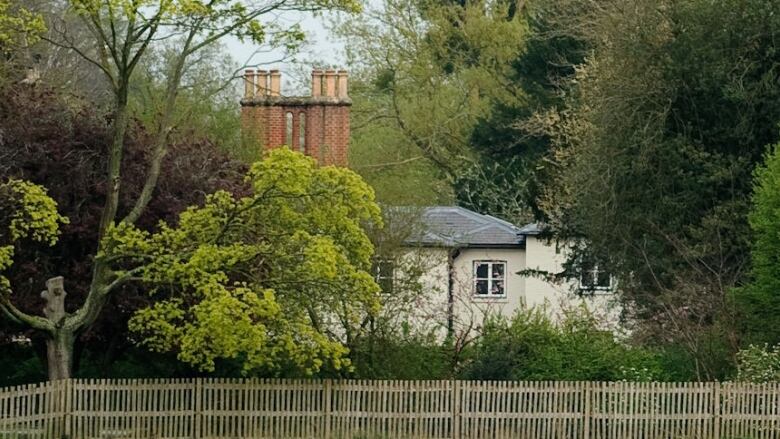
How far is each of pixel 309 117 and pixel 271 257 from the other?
17.3 metres

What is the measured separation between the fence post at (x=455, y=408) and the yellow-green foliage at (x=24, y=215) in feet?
24.2

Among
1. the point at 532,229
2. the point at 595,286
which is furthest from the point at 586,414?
the point at 532,229

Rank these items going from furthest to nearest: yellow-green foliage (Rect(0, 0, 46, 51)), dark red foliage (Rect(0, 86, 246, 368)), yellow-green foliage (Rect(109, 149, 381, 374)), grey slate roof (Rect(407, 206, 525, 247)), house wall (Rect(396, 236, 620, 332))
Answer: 1. grey slate roof (Rect(407, 206, 525, 247))
2. house wall (Rect(396, 236, 620, 332))
3. dark red foliage (Rect(0, 86, 246, 368))
4. yellow-green foliage (Rect(0, 0, 46, 51))
5. yellow-green foliage (Rect(109, 149, 381, 374))

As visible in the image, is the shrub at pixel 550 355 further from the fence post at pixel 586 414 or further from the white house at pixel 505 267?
the white house at pixel 505 267

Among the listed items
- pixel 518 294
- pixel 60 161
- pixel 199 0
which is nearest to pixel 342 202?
pixel 199 0

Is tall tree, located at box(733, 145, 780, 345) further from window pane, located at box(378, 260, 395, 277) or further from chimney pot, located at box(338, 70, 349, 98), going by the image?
chimney pot, located at box(338, 70, 349, 98)

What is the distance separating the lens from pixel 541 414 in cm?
2747

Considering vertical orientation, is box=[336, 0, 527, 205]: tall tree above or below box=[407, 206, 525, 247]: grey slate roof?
above

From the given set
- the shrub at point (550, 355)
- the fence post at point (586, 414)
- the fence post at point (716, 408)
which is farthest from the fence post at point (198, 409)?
the fence post at point (716, 408)

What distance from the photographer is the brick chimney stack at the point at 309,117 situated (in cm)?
4322

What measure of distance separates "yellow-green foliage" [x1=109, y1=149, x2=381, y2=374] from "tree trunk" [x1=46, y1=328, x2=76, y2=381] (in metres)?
1.31

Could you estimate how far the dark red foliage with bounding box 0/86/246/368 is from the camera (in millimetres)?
28844

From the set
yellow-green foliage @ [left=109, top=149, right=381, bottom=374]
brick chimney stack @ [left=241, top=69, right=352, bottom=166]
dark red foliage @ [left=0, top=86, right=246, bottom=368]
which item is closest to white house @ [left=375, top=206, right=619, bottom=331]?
brick chimney stack @ [left=241, top=69, right=352, bottom=166]

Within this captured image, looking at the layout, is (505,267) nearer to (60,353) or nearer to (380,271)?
(380,271)
